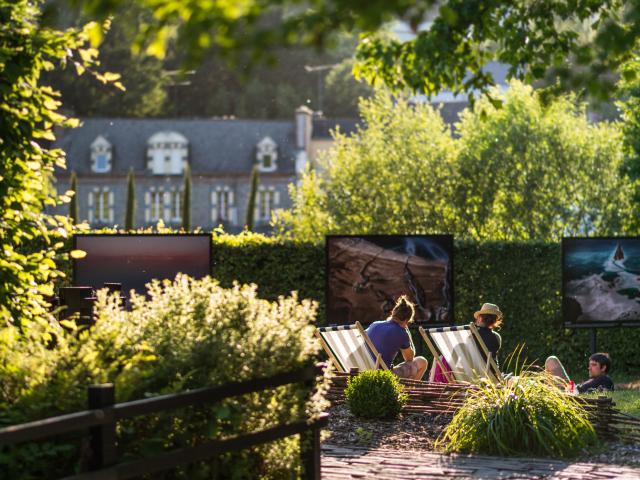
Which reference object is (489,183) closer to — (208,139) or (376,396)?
(376,396)

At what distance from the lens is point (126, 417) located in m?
7.16

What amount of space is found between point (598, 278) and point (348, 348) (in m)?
6.89

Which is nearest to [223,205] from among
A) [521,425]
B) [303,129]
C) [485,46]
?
[303,129]

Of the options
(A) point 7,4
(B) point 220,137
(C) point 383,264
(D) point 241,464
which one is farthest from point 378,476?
(B) point 220,137

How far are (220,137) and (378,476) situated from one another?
68.6 metres

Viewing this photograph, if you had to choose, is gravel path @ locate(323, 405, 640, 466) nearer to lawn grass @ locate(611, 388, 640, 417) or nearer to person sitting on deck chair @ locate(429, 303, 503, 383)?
person sitting on deck chair @ locate(429, 303, 503, 383)

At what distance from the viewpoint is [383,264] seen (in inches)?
810

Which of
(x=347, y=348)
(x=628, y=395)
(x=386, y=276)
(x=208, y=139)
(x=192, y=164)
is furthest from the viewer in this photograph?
(x=192, y=164)

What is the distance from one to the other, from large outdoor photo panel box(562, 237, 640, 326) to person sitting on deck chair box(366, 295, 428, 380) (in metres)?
6.10

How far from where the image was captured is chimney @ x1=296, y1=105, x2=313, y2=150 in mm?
75188

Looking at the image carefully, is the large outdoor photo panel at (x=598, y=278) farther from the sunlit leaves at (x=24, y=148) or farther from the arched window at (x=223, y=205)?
the arched window at (x=223, y=205)

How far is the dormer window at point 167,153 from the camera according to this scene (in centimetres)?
7731

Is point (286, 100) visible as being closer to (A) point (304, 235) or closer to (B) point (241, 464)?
(A) point (304, 235)

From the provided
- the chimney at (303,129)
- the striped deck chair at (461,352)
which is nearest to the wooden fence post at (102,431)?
the striped deck chair at (461,352)
